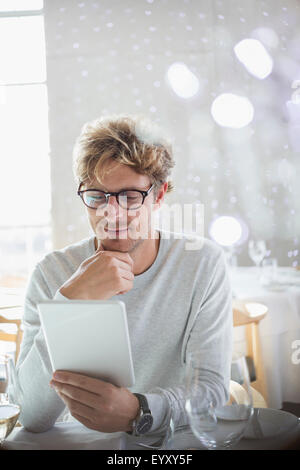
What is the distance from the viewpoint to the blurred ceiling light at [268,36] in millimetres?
3953

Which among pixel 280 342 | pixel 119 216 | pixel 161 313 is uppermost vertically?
pixel 119 216

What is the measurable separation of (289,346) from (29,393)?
1676 millimetres

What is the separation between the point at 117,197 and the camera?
1.04 metres

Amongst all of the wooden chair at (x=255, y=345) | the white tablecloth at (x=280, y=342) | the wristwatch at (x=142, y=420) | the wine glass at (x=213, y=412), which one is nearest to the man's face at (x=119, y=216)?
the wristwatch at (x=142, y=420)

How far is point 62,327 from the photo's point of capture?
70cm

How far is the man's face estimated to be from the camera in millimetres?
1044

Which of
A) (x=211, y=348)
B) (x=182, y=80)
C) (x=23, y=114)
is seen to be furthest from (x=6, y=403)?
(x=23, y=114)

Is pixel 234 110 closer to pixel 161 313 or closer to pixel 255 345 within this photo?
pixel 255 345

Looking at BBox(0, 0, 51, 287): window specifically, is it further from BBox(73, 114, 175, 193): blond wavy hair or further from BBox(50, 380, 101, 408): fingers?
BBox(50, 380, 101, 408): fingers

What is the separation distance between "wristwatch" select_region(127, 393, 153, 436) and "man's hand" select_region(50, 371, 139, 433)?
0.02 m

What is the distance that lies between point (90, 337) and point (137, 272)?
450mm

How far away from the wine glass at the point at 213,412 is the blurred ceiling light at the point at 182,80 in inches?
146

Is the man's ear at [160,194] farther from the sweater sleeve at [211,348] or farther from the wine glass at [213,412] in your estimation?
the wine glass at [213,412]
